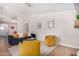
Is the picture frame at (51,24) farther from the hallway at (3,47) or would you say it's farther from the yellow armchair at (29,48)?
the hallway at (3,47)

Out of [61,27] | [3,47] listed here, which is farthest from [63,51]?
[3,47]

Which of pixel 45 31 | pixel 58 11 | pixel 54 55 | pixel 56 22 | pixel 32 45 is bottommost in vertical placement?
pixel 54 55

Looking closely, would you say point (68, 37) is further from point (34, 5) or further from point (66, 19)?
point (34, 5)

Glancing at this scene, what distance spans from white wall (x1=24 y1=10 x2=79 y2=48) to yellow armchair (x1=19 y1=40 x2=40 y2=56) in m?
0.15

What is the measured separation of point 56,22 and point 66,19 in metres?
0.19

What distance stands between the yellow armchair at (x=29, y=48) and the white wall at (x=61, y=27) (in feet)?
0.50

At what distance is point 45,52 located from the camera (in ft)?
7.79

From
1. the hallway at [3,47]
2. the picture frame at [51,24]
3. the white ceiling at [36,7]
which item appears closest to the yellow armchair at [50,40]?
the picture frame at [51,24]

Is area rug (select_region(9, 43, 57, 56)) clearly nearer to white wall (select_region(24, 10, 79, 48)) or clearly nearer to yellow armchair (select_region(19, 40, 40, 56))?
yellow armchair (select_region(19, 40, 40, 56))

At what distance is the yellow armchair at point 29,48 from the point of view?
231cm

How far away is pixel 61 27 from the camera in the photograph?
2.38 meters

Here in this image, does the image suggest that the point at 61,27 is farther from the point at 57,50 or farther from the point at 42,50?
the point at 42,50

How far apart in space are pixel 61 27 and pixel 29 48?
0.69m

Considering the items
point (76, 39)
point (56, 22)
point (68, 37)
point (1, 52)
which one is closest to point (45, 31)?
point (56, 22)
